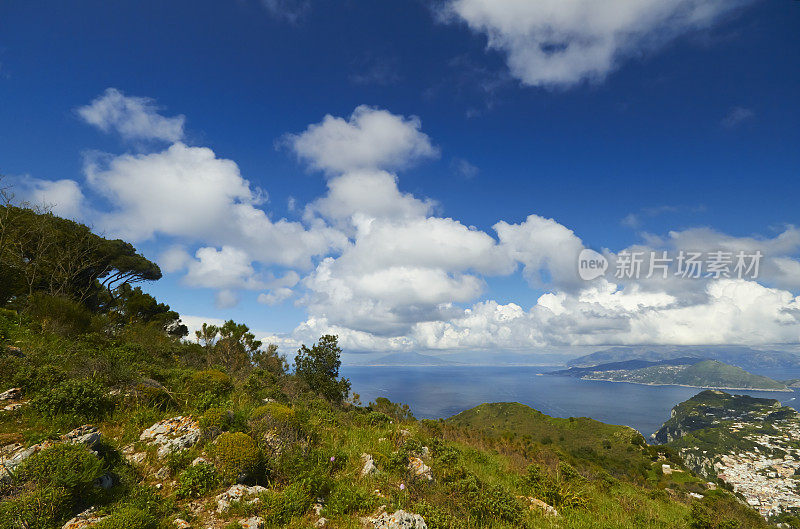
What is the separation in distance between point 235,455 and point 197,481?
754 mm

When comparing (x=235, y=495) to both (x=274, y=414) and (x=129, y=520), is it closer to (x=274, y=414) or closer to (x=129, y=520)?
(x=129, y=520)

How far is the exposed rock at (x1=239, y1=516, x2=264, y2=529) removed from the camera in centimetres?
551

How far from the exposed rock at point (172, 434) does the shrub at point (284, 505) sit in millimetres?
2651

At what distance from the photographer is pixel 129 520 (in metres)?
4.93

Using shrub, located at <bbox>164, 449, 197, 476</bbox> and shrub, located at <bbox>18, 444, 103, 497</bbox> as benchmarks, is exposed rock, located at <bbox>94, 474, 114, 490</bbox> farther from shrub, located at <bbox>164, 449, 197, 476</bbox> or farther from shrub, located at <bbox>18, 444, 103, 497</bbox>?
shrub, located at <bbox>164, 449, 197, 476</bbox>

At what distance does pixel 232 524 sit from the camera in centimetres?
538

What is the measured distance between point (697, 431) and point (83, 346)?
181097 millimetres

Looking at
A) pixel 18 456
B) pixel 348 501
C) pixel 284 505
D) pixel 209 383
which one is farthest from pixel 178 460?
pixel 209 383

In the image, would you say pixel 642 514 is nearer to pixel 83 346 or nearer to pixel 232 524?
pixel 232 524

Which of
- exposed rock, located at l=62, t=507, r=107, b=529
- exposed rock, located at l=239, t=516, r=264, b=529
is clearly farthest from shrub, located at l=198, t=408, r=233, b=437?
exposed rock, located at l=239, t=516, r=264, b=529

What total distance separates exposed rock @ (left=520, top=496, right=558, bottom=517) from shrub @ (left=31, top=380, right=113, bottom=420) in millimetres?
11566

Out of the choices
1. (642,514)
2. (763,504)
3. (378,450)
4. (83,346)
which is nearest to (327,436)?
(378,450)

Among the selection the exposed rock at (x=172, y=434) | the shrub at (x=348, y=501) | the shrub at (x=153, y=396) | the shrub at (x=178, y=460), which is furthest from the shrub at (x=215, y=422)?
the shrub at (x=348, y=501)

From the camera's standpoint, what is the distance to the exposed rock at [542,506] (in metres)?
7.72
